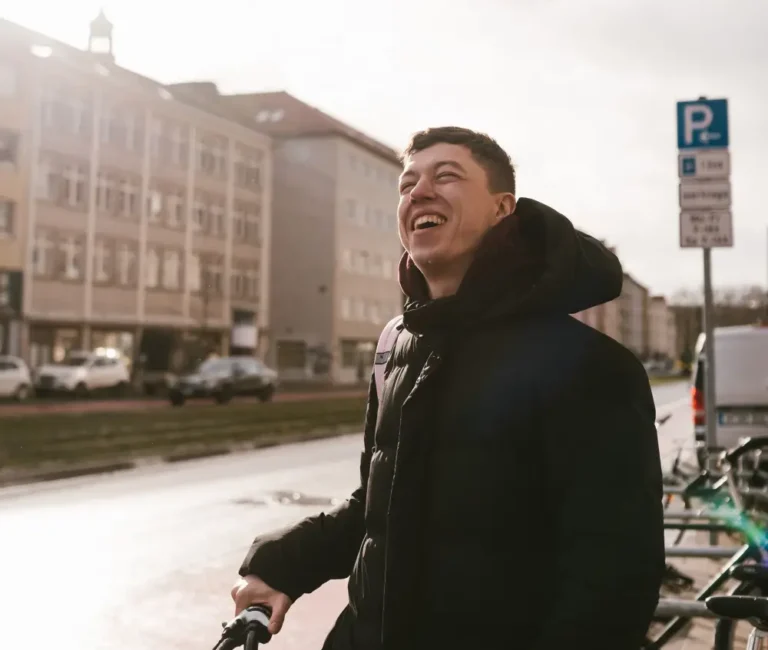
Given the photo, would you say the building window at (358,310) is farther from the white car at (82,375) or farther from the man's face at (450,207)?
the man's face at (450,207)

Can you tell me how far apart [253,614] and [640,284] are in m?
173

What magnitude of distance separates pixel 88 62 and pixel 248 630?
46681 mm

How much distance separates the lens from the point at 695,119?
803cm

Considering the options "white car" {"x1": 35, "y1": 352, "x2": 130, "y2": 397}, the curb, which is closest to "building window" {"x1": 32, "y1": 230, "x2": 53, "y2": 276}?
"white car" {"x1": 35, "y1": 352, "x2": 130, "y2": 397}

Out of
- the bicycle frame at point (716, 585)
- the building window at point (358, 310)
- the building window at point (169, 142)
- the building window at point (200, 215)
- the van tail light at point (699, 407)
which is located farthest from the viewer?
the building window at point (358, 310)

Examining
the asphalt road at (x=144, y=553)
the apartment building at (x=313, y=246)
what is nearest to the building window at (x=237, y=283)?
the apartment building at (x=313, y=246)

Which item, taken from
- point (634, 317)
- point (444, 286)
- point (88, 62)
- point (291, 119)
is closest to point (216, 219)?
point (88, 62)

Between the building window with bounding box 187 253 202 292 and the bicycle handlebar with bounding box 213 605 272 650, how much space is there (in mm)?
52454

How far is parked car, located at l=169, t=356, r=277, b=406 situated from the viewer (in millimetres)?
35938

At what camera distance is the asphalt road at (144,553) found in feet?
20.4

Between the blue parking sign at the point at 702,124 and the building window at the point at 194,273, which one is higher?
the building window at the point at 194,273

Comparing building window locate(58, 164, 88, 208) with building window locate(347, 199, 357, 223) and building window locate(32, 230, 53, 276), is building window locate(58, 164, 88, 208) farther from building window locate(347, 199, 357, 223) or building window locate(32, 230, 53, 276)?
building window locate(347, 199, 357, 223)

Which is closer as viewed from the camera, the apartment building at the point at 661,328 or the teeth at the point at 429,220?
the teeth at the point at 429,220

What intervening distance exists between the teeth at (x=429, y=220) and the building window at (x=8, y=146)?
42527mm
